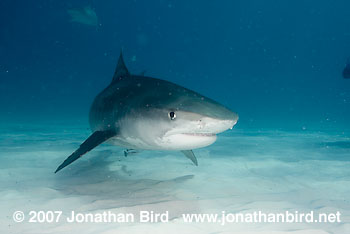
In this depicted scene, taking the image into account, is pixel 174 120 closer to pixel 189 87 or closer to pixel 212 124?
pixel 212 124

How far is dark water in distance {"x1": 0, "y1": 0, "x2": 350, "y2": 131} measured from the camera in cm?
5947

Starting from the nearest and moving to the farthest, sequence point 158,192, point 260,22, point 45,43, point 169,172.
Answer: point 158,192, point 169,172, point 45,43, point 260,22

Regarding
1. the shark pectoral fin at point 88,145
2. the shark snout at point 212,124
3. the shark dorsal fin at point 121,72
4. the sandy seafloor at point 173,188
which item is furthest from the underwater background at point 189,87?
the shark dorsal fin at point 121,72

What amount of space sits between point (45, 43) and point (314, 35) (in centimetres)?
11577

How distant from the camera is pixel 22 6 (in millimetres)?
53250

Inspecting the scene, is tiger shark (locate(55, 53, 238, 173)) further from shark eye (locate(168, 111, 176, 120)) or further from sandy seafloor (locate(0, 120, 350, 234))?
sandy seafloor (locate(0, 120, 350, 234))

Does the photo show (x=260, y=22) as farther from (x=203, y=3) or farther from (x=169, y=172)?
(x=169, y=172)

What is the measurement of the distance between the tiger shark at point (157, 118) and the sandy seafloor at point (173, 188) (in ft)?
1.75

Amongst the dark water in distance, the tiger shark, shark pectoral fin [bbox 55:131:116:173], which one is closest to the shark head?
the tiger shark

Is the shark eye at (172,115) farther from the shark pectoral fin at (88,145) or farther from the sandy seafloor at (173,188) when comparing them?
the shark pectoral fin at (88,145)

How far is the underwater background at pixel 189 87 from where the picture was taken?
9.36 feet

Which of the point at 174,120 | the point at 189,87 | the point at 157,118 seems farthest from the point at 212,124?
the point at 189,87

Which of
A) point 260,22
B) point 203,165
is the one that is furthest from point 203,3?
point 203,165

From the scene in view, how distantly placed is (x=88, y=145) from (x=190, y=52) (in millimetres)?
120907
